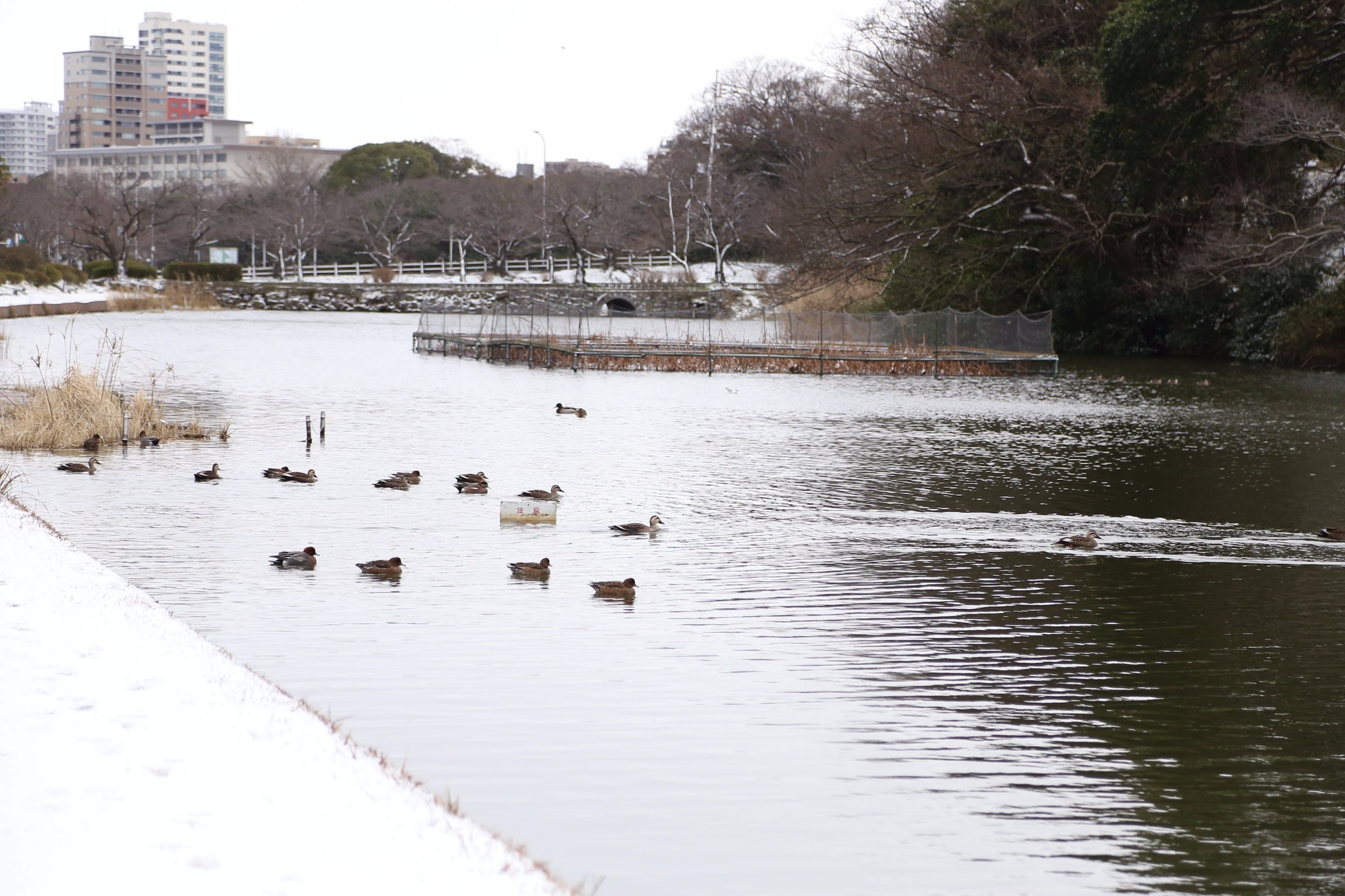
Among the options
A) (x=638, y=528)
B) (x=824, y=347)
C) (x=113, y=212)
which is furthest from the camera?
(x=113, y=212)

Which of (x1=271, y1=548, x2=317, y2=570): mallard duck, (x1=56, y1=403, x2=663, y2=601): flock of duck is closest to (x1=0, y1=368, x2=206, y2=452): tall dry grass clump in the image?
(x1=56, y1=403, x2=663, y2=601): flock of duck

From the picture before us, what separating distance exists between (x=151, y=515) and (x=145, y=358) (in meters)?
28.4

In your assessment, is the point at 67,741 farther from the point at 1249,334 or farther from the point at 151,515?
the point at 1249,334

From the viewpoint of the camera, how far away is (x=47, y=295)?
69750 millimetres

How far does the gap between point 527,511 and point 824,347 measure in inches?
1253

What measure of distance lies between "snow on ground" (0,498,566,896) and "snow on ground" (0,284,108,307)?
58722mm

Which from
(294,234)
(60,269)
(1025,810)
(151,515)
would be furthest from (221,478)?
(294,234)

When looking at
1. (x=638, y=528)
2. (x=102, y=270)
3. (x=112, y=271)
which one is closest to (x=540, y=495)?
(x=638, y=528)

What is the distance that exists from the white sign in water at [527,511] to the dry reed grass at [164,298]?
63554 mm

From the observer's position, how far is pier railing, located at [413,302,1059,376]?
4381 cm

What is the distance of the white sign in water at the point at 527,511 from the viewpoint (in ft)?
50.7

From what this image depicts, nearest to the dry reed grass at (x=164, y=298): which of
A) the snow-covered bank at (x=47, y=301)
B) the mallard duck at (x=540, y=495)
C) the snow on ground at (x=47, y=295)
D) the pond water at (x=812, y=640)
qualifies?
the snow-covered bank at (x=47, y=301)

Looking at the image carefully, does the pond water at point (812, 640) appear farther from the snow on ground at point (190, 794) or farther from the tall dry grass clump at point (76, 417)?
the tall dry grass clump at point (76, 417)

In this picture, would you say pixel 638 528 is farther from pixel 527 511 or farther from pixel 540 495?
pixel 540 495
